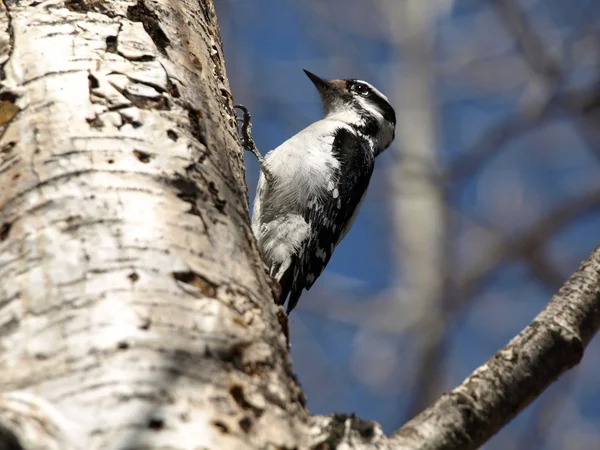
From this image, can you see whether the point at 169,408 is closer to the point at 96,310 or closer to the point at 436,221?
the point at 96,310

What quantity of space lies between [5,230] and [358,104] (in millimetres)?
3554

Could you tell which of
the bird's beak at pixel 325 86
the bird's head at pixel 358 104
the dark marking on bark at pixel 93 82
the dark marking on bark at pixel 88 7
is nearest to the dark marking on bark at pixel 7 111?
the dark marking on bark at pixel 93 82

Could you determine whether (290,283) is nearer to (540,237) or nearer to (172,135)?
(172,135)

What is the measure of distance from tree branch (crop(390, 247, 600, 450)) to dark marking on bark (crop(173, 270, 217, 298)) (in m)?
0.47

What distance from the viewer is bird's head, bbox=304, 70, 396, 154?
16.3 ft

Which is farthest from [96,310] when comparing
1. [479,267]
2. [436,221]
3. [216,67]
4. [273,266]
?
[436,221]

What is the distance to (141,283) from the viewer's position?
153 cm

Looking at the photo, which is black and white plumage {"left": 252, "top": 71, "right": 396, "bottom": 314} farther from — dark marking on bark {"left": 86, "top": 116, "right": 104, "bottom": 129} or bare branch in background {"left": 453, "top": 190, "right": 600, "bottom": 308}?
bare branch in background {"left": 453, "top": 190, "right": 600, "bottom": 308}

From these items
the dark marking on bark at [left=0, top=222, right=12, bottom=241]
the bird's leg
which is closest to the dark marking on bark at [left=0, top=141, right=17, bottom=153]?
the dark marking on bark at [left=0, top=222, right=12, bottom=241]

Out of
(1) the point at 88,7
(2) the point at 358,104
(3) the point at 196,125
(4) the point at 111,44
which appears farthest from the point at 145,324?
(2) the point at 358,104

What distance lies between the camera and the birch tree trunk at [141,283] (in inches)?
53.1

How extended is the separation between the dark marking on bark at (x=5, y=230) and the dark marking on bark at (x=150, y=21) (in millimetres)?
776

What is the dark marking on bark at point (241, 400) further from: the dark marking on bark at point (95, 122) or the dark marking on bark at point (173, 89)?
the dark marking on bark at point (173, 89)

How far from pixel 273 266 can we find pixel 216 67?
1277mm
